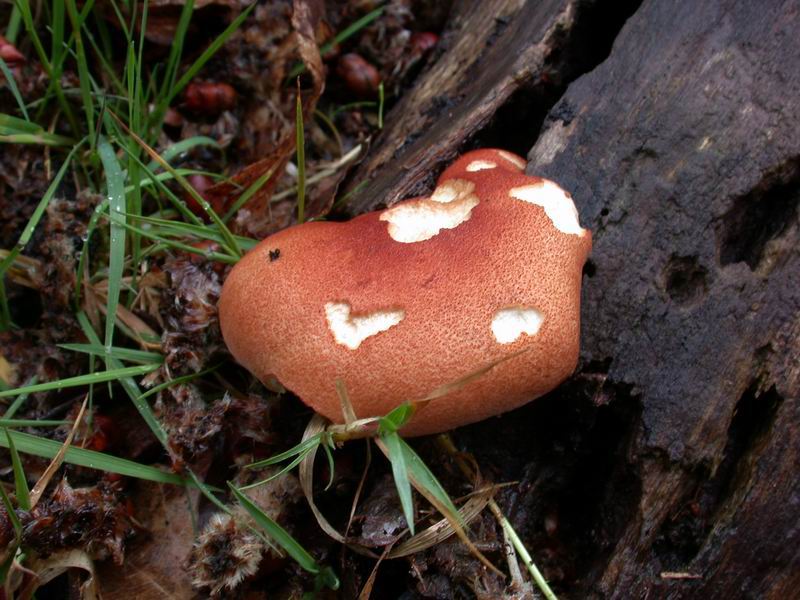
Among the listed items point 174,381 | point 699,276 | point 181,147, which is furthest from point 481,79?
point 174,381

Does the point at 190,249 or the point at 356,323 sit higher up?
the point at 356,323

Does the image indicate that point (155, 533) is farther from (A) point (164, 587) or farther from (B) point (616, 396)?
(B) point (616, 396)

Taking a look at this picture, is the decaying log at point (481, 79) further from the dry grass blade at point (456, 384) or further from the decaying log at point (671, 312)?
the dry grass blade at point (456, 384)

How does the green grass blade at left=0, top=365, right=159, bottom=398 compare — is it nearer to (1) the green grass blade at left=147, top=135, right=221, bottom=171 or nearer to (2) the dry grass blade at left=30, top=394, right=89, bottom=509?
(2) the dry grass blade at left=30, top=394, right=89, bottom=509

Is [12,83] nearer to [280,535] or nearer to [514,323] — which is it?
[280,535]

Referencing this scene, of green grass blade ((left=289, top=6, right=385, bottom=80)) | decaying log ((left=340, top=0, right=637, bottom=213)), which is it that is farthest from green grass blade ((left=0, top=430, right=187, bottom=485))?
green grass blade ((left=289, top=6, right=385, bottom=80))

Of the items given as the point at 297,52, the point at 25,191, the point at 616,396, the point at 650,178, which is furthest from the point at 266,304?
the point at 297,52
